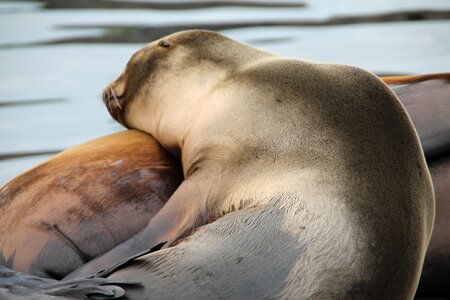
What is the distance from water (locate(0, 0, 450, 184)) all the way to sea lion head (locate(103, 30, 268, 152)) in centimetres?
134

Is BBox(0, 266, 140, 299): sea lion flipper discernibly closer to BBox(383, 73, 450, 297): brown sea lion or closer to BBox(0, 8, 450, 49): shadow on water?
BBox(383, 73, 450, 297): brown sea lion

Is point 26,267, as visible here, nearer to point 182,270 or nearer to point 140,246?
point 140,246

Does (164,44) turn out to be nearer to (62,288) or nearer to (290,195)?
(290,195)

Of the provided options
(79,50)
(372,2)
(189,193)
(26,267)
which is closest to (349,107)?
(189,193)

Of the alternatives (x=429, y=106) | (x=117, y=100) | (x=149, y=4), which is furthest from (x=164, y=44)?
(x=149, y=4)

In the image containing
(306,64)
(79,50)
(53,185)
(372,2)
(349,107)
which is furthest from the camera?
(372,2)

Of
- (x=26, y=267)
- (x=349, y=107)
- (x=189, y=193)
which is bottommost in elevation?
(x=26, y=267)

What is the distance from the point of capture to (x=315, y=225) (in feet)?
9.60

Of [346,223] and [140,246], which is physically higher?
[346,223]

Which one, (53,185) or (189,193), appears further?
(53,185)

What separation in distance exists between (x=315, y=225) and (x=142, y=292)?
475 millimetres

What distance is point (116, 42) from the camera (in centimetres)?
831

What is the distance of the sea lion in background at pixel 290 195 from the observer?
2.84m

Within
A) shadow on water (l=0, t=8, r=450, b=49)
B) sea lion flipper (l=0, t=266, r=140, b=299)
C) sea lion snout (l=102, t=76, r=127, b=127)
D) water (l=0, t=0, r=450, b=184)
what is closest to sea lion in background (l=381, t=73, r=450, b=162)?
sea lion snout (l=102, t=76, r=127, b=127)
